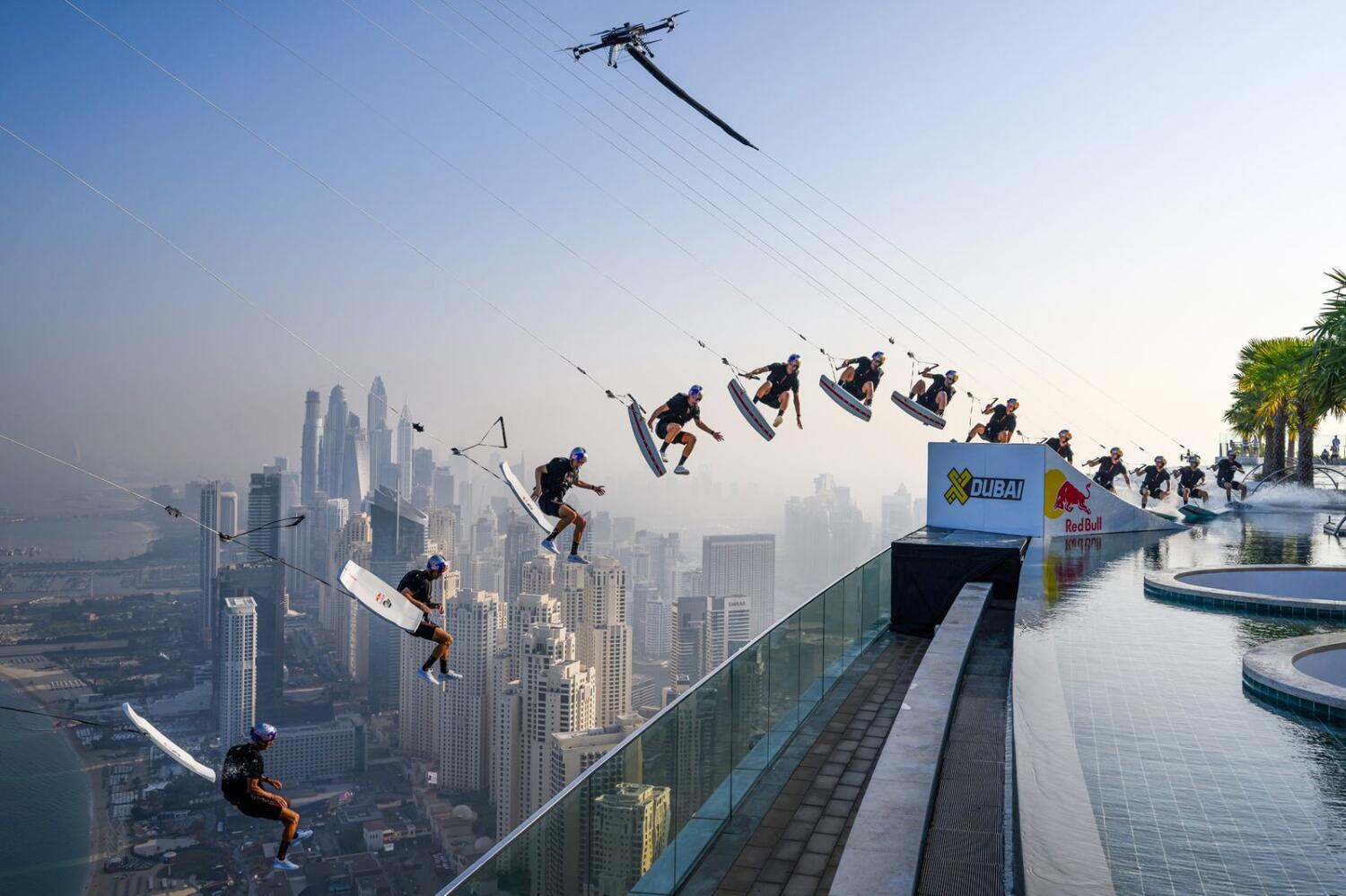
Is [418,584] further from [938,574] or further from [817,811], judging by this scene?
[938,574]

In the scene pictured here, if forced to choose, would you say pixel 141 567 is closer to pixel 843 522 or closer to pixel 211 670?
pixel 211 670

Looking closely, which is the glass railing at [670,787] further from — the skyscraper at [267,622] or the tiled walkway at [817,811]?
the skyscraper at [267,622]

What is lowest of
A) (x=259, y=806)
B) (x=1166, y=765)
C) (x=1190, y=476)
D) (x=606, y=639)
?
(x=606, y=639)

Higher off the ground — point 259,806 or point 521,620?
point 259,806

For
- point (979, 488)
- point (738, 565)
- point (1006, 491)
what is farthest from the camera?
point (738, 565)

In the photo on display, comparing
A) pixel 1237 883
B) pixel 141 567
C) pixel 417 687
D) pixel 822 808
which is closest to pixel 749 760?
pixel 822 808

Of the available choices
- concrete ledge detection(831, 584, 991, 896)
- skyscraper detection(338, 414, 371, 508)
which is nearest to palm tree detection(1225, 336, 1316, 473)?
concrete ledge detection(831, 584, 991, 896)

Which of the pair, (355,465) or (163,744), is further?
(355,465)

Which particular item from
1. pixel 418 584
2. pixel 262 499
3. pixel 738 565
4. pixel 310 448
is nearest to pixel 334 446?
pixel 310 448
